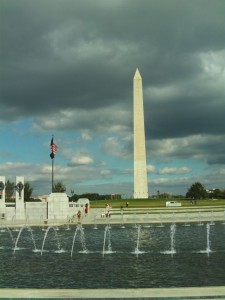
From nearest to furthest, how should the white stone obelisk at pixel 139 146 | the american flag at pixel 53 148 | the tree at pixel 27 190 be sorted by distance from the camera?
the american flag at pixel 53 148 → the white stone obelisk at pixel 139 146 → the tree at pixel 27 190

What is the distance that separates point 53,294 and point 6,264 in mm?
6233

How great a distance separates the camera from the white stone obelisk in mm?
68188

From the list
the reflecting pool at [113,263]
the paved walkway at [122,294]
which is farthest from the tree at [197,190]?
the paved walkway at [122,294]

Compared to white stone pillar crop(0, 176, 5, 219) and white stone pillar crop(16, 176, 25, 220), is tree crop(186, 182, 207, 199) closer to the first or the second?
white stone pillar crop(0, 176, 5, 219)

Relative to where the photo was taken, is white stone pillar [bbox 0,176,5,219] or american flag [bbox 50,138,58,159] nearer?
white stone pillar [bbox 0,176,5,219]

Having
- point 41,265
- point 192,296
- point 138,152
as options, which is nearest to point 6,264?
point 41,265

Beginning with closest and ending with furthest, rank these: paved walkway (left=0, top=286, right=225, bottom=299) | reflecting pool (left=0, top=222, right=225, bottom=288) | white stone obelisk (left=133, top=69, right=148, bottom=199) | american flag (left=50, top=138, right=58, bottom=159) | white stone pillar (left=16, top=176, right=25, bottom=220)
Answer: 1. paved walkway (left=0, top=286, right=225, bottom=299)
2. reflecting pool (left=0, top=222, right=225, bottom=288)
3. white stone pillar (left=16, top=176, right=25, bottom=220)
4. american flag (left=50, top=138, right=58, bottom=159)
5. white stone obelisk (left=133, top=69, right=148, bottom=199)

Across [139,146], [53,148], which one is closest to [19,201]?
[53,148]

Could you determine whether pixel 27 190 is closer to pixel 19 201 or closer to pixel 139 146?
pixel 139 146

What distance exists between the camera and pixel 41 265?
44.2ft

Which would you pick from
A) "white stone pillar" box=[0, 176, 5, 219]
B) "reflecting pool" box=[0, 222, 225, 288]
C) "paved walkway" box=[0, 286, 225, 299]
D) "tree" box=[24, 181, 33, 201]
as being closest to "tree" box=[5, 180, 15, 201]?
"tree" box=[24, 181, 33, 201]

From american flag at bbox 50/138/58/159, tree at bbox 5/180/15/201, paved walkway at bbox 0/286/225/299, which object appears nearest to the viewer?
paved walkway at bbox 0/286/225/299

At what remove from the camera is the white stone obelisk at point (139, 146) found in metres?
68.2

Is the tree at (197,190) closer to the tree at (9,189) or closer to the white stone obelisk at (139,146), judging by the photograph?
the white stone obelisk at (139,146)
